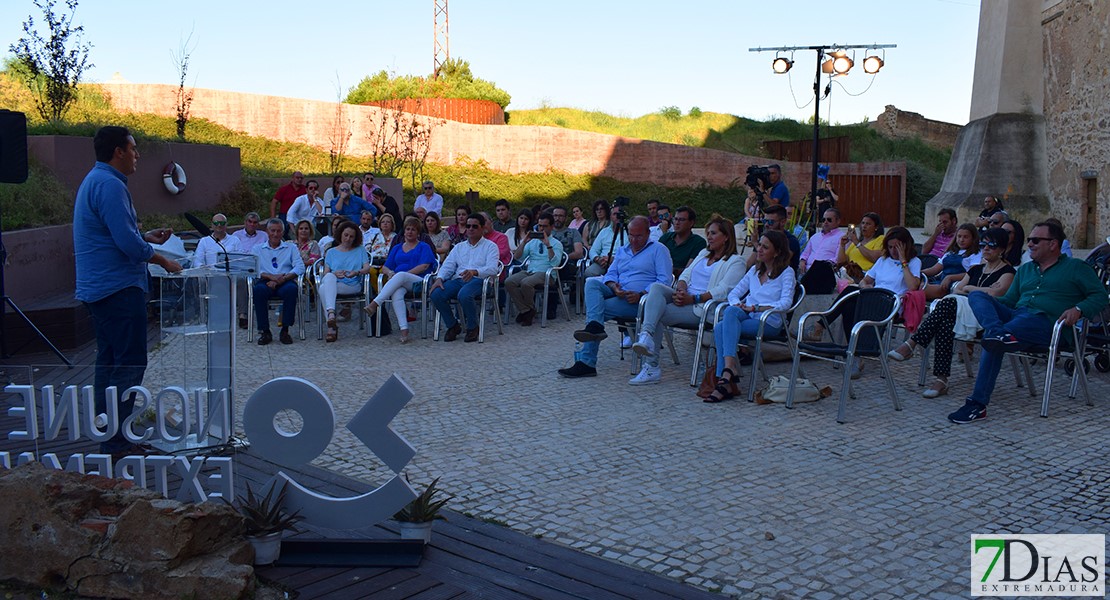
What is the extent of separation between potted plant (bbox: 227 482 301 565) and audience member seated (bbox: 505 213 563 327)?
696 centimetres

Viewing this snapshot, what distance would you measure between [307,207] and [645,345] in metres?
9.33

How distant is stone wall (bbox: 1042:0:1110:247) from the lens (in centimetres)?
1691

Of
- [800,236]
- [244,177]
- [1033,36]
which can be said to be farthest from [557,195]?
[800,236]

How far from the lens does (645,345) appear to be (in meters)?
7.72

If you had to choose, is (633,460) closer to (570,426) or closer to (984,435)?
(570,426)

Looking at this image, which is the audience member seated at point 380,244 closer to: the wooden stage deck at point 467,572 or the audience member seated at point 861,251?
the audience member seated at point 861,251

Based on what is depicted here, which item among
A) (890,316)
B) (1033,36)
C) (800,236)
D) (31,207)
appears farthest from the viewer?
(1033,36)

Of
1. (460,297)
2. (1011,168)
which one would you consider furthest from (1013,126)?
(460,297)

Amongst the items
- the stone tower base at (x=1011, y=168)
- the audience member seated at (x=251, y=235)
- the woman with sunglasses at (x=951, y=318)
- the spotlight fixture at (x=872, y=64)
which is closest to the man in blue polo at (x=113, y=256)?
the woman with sunglasses at (x=951, y=318)

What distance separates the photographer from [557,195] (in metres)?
29.2

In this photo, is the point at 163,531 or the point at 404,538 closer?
the point at 163,531

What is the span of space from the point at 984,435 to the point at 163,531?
4.79 m

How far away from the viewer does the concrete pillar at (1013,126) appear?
20156 mm

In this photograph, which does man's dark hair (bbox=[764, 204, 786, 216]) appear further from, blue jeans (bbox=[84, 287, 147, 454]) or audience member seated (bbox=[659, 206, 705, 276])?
blue jeans (bbox=[84, 287, 147, 454])
